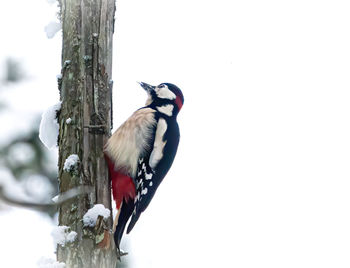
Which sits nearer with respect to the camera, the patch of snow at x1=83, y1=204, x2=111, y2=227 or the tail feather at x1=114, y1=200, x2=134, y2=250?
the patch of snow at x1=83, y1=204, x2=111, y2=227

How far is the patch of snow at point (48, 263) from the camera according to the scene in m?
2.28

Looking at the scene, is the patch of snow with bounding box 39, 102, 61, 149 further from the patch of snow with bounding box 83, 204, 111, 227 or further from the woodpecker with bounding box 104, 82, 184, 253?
the patch of snow with bounding box 83, 204, 111, 227

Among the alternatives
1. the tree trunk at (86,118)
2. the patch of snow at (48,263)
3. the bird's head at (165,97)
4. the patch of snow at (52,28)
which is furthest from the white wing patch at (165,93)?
the patch of snow at (48,263)

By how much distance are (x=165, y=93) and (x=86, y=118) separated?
2.91ft

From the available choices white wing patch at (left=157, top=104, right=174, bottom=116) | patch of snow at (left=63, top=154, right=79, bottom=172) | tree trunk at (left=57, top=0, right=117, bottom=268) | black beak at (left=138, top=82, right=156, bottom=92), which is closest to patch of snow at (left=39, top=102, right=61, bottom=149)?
tree trunk at (left=57, top=0, right=117, bottom=268)

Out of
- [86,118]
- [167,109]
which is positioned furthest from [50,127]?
[167,109]

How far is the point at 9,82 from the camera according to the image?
3.20 metres

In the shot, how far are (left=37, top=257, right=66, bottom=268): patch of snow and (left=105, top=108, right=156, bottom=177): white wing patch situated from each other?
0.61 metres

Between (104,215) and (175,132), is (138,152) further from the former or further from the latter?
(104,215)

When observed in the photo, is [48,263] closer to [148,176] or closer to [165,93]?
[148,176]

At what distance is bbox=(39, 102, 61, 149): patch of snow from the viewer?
270 centimetres

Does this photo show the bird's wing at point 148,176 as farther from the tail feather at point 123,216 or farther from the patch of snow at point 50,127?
the patch of snow at point 50,127

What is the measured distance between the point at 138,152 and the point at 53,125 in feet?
1.71

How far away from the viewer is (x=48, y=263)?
7.54 feet
